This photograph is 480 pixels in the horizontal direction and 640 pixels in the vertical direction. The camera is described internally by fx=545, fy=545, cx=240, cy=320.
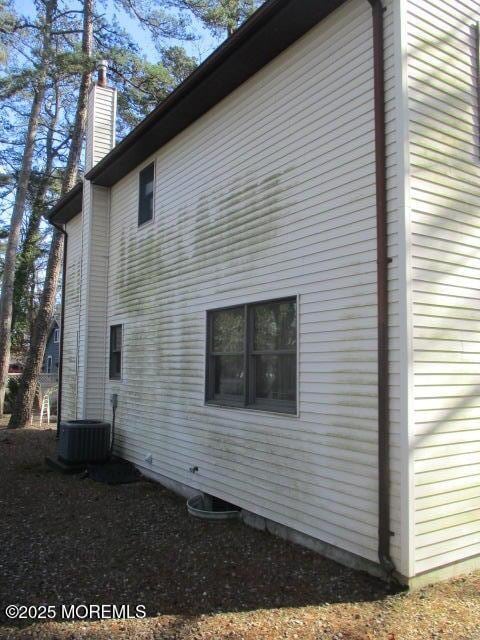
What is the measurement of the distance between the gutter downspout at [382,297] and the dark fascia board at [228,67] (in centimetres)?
104

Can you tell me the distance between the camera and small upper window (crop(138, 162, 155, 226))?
32.2ft

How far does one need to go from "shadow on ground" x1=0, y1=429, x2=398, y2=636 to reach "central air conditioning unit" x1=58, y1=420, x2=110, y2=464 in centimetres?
156

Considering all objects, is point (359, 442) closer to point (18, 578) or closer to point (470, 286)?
point (470, 286)

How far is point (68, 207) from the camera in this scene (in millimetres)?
13789

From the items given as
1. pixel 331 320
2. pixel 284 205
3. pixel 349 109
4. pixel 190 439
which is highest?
pixel 349 109

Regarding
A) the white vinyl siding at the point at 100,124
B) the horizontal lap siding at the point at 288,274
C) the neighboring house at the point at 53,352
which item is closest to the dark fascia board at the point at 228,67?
the horizontal lap siding at the point at 288,274

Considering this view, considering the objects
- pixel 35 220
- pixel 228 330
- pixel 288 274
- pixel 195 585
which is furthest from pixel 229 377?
pixel 35 220

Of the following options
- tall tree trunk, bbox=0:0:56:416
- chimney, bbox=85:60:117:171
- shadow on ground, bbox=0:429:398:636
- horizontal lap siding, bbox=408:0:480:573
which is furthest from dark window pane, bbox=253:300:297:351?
tall tree trunk, bbox=0:0:56:416

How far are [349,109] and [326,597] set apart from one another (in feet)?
14.3

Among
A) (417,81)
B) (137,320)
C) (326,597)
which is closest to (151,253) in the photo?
(137,320)

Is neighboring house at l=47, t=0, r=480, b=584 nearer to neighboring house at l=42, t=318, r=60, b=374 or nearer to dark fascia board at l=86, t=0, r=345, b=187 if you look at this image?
dark fascia board at l=86, t=0, r=345, b=187

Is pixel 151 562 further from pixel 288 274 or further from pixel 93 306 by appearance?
pixel 93 306

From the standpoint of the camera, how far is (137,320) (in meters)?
9.82

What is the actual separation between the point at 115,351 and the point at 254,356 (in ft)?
17.0
